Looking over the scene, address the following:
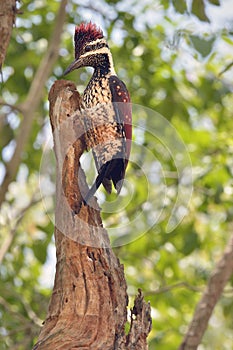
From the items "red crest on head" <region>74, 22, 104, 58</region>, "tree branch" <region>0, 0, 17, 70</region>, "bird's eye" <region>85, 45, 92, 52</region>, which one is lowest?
"bird's eye" <region>85, 45, 92, 52</region>

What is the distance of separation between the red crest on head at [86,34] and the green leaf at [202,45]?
35.2 inches

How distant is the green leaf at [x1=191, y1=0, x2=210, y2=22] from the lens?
10.7 ft

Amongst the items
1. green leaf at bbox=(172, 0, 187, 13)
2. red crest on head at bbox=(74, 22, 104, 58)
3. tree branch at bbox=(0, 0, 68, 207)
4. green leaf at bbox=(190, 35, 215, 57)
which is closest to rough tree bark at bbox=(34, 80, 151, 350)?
red crest on head at bbox=(74, 22, 104, 58)

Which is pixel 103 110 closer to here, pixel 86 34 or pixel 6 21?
pixel 86 34

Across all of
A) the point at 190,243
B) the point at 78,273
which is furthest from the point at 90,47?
the point at 190,243

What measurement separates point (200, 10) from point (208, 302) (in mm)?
1379

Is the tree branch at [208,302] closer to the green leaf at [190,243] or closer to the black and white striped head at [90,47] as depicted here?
the green leaf at [190,243]

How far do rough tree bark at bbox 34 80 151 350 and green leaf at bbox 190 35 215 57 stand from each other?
855mm

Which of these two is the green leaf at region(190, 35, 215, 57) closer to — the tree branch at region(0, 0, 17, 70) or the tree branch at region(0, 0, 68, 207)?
the tree branch at region(0, 0, 68, 207)

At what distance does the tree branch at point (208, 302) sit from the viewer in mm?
3795

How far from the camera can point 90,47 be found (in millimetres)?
2580

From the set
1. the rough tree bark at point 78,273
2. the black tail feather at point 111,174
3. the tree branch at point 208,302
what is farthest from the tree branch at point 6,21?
the tree branch at point 208,302

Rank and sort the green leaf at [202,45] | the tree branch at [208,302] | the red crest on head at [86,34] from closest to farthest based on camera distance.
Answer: the red crest on head at [86,34] → the green leaf at [202,45] → the tree branch at [208,302]

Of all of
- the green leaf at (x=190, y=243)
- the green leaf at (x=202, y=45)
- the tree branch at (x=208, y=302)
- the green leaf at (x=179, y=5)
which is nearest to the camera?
the green leaf at (x=179, y=5)
